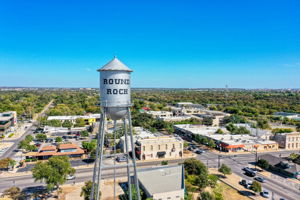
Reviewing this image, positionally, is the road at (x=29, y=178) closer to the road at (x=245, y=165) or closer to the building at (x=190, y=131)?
the road at (x=245, y=165)

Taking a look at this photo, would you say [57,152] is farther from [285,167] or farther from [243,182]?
[285,167]

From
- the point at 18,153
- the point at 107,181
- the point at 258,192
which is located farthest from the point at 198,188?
the point at 18,153

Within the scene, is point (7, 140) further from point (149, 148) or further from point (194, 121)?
point (194, 121)

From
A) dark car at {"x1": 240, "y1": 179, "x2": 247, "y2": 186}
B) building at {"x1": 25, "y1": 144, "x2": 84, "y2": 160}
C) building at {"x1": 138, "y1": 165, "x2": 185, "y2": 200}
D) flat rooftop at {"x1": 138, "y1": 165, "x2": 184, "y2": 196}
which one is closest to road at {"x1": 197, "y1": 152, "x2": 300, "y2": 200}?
dark car at {"x1": 240, "y1": 179, "x2": 247, "y2": 186}

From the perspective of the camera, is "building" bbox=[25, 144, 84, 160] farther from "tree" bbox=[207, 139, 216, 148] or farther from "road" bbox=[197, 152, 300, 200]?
"tree" bbox=[207, 139, 216, 148]

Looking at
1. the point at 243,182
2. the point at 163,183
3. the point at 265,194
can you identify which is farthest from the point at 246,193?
the point at 163,183

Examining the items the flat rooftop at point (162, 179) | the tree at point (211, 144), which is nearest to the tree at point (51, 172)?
the flat rooftop at point (162, 179)

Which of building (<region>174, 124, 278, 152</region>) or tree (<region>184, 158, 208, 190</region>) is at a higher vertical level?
tree (<region>184, 158, 208, 190</region>)
